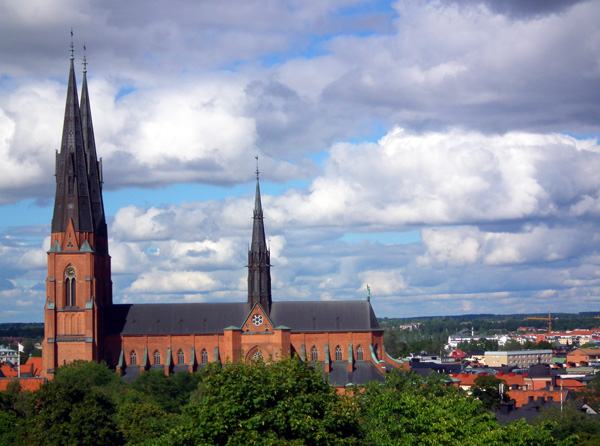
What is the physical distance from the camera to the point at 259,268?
131 m

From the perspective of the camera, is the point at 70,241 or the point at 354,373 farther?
the point at 354,373

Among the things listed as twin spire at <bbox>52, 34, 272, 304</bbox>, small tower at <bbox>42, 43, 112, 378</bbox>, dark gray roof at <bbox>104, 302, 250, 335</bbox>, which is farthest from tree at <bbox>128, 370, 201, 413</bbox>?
twin spire at <bbox>52, 34, 272, 304</bbox>

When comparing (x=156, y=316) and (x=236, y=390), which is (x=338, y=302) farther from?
(x=236, y=390)

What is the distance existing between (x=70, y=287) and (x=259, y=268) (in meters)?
24.3

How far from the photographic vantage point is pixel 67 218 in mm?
125688

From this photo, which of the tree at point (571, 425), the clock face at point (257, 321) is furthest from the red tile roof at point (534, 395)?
the clock face at point (257, 321)

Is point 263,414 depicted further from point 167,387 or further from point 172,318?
point 172,318

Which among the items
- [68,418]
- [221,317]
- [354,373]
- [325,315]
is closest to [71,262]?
[221,317]

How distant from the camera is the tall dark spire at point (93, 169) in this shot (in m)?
130

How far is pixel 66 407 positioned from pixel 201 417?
2781cm

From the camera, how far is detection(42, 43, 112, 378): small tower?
125625 millimetres

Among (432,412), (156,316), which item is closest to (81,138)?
(156,316)

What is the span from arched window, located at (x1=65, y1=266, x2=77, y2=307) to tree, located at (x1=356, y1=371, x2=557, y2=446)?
6530 cm

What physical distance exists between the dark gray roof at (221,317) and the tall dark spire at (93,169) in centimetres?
1039
